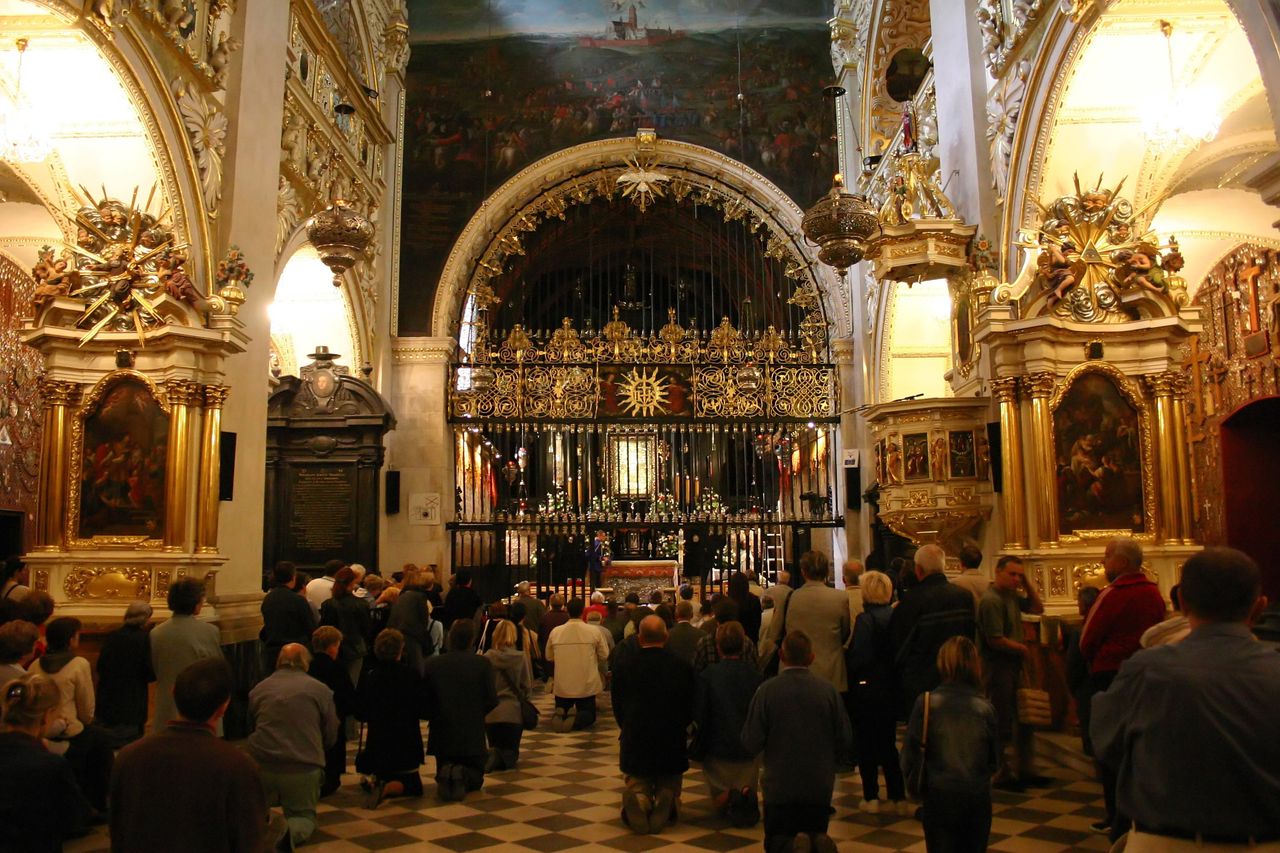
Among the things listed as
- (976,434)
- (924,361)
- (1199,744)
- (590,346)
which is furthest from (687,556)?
(1199,744)

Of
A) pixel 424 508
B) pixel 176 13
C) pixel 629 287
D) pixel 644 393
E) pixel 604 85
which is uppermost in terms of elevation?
pixel 604 85

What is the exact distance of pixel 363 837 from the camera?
5.66 m

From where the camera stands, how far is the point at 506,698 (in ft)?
24.0

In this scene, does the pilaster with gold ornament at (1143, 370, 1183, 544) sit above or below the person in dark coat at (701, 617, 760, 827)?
above

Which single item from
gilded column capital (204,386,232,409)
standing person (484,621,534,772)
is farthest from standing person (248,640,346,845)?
gilded column capital (204,386,232,409)

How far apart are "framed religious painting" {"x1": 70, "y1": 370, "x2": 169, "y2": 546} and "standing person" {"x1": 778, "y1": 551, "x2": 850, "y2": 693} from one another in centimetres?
554

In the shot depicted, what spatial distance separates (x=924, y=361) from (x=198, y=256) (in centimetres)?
1069

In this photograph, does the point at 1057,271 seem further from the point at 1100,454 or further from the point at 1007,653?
the point at 1007,653

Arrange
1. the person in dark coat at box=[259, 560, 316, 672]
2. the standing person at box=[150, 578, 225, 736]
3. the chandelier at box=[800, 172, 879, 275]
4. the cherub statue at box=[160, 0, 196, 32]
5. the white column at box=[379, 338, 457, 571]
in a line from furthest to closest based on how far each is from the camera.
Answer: the white column at box=[379, 338, 457, 571] → the chandelier at box=[800, 172, 879, 275] → the cherub statue at box=[160, 0, 196, 32] → the person in dark coat at box=[259, 560, 316, 672] → the standing person at box=[150, 578, 225, 736]

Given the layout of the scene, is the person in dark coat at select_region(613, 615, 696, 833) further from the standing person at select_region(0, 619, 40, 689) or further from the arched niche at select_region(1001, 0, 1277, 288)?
the arched niche at select_region(1001, 0, 1277, 288)

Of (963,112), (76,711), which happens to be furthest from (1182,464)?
(76,711)

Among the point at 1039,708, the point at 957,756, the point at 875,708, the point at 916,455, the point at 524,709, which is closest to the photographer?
the point at 957,756

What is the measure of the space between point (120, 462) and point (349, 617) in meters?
2.48

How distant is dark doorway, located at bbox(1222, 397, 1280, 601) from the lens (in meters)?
12.8
